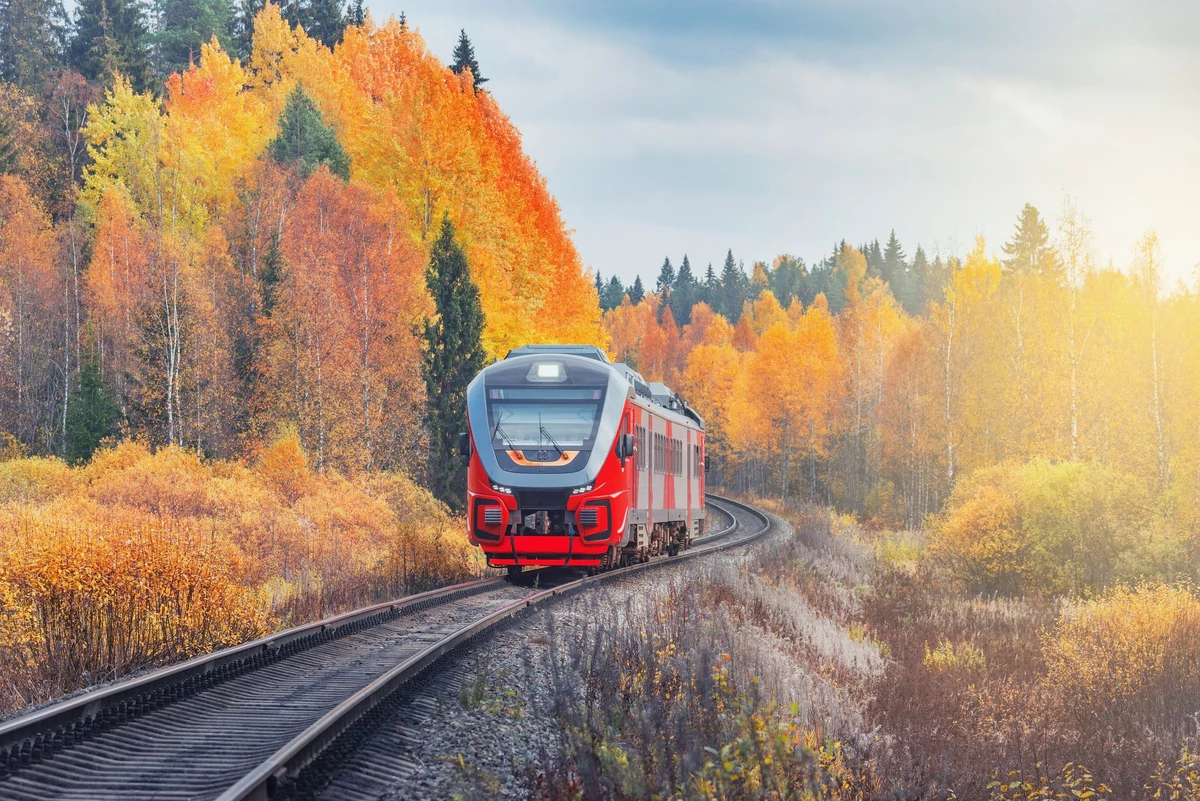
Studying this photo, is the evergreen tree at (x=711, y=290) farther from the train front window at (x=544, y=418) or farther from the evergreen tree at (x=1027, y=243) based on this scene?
the train front window at (x=544, y=418)

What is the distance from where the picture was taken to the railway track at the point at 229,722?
5.05 meters

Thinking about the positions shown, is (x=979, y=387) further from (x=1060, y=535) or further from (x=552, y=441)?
(x=552, y=441)

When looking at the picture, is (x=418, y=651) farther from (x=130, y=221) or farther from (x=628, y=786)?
(x=130, y=221)

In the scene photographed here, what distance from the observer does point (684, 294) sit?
461 feet

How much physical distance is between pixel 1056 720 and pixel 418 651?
23.7 ft

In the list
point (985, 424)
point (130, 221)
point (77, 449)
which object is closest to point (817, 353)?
point (985, 424)

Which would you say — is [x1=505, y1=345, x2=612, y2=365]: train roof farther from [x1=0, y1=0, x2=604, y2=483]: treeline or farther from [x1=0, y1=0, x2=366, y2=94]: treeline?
[x1=0, y1=0, x2=366, y2=94]: treeline

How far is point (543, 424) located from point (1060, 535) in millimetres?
12700

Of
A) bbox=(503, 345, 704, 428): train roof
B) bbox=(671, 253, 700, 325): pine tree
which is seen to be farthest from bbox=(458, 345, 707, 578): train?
bbox=(671, 253, 700, 325): pine tree

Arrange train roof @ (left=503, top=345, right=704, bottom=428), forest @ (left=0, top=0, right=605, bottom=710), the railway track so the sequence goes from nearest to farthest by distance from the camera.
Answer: the railway track
forest @ (left=0, top=0, right=605, bottom=710)
train roof @ (left=503, top=345, right=704, bottom=428)

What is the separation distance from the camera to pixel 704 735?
6406 mm

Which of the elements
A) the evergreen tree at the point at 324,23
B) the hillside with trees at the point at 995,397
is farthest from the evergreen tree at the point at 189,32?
the hillside with trees at the point at 995,397

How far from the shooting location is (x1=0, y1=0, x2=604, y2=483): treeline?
27.3 metres

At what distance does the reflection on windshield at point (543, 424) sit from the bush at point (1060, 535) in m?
11.5
